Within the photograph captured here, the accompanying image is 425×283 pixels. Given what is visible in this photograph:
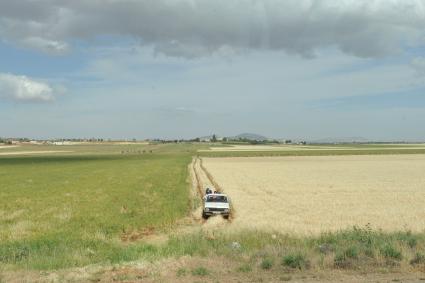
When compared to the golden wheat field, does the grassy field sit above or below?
above

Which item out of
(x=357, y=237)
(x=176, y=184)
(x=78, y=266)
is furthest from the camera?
(x=176, y=184)

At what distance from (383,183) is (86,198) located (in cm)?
2821

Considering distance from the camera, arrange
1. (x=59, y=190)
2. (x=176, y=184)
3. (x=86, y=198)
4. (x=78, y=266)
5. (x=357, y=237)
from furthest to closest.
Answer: (x=176, y=184) < (x=59, y=190) < (x=86, y=198) < (x=357, y=237) < (x=78, y=266)

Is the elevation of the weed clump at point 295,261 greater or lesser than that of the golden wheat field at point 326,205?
greater

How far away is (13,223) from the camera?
978 inches

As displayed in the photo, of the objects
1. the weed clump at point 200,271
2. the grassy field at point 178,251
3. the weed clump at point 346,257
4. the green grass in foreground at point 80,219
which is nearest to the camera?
the weed clump at point 200,271

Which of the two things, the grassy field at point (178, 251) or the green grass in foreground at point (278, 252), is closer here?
the grassy field at point (178, 251)

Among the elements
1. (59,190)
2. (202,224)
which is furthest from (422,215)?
(59,190)

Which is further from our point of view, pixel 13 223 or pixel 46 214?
pixel 46 214

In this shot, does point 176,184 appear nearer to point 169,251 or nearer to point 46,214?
point 46,214

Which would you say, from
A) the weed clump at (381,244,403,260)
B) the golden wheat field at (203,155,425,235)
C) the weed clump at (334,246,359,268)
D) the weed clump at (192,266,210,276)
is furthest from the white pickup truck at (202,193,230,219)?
the weed clump at (192,266,210,276)

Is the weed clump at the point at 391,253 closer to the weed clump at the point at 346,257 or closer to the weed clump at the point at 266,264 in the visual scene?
the weed clump at the point at 346,257

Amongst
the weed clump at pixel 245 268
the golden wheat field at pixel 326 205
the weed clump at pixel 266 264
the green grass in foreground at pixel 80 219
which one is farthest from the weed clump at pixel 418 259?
the golden wheat field at pixel 326 205

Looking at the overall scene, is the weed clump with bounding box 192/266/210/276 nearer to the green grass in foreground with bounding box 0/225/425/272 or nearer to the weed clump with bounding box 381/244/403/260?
the green grass in foreground with bounding box 0/225/425/272
